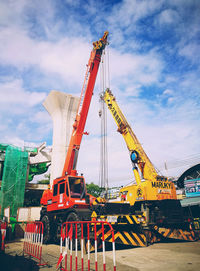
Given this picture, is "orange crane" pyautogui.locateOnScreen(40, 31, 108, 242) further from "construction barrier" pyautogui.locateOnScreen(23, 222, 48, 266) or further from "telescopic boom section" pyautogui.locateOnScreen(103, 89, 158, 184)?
"telescopic boom section" pyautogui.locateOnScreen(103, 89, 158, 184)

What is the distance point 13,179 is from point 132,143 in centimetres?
2034

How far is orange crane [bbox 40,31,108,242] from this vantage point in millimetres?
9375

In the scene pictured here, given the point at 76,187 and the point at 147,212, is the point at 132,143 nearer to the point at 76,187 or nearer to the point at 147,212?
the point at 147,212

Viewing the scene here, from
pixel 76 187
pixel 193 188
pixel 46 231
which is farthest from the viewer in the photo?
pixel 193 188

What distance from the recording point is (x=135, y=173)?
12.4 meters

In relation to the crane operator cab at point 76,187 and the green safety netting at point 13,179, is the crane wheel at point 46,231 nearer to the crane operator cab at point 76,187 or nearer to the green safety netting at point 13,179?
the crane operator cab at point 76,187

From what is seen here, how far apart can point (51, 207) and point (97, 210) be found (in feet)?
10.7

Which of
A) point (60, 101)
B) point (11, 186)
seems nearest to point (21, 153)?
point (11, 186)

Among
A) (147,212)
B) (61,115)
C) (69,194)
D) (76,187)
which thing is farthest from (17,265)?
(61,115)

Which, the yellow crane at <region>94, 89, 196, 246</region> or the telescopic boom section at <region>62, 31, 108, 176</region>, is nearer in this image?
the yellow crane at <region>94, 89, 196, 246</region>

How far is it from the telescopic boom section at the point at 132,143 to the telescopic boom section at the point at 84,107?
2.62 m

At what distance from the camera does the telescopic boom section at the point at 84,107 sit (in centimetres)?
1191

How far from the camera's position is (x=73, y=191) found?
9.88 metres

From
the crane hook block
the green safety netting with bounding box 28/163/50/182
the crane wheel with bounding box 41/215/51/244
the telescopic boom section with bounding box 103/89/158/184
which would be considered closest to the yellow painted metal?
the telescopic boom section with bounding box 103/89/158/184
